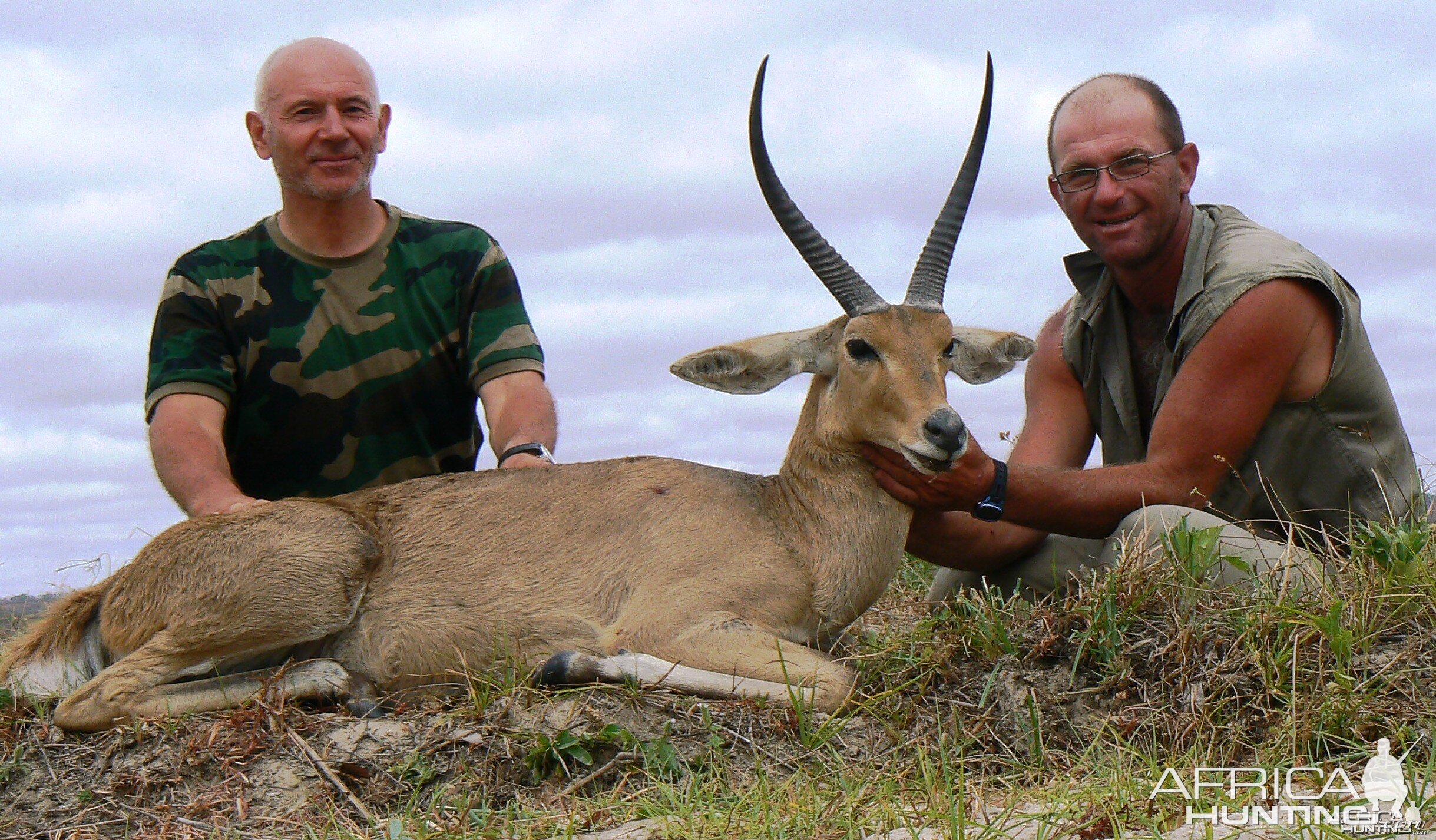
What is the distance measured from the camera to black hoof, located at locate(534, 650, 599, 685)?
205 inches

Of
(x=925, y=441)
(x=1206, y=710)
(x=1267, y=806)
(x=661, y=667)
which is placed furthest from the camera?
(x=925, y=441)

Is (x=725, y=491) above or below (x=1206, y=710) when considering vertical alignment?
above

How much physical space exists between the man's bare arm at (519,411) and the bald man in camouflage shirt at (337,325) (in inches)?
0.4

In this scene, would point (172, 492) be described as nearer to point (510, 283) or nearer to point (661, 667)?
point (510, 283)

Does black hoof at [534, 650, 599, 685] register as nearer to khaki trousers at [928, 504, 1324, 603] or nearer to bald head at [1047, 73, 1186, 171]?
khaki trousers at [928, 504, 1324, 603]

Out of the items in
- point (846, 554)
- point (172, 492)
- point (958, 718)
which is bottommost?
point (958, 718)

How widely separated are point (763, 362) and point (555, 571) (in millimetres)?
1484

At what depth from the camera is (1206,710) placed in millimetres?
4449

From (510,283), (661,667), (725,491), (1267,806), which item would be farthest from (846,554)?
(510,283)

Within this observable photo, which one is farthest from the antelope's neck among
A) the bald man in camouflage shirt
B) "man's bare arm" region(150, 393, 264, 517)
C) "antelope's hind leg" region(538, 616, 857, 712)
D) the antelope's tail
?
the antelope's tail

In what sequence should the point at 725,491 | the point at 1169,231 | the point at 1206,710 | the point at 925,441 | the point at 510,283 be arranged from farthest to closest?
the point at 510,283
the point at 1169,231
the point at 725,491
the point at 925,441
the point at 1206,710

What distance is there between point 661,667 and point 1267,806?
2.42 meters

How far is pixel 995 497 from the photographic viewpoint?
587 cm

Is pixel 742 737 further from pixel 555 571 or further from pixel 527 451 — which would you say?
pixel 527 451
